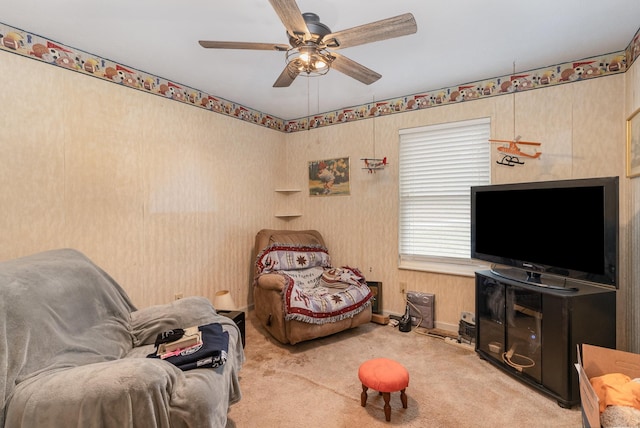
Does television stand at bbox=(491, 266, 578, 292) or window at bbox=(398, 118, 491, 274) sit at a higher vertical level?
window at bbox=(398, 118, 491, 274)

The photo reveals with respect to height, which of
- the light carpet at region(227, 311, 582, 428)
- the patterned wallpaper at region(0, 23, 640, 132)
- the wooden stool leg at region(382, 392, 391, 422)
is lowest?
the light carpet at region(227, 311, 582, 428)

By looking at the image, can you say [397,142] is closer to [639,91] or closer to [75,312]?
[639,91]

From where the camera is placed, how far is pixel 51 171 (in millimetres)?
2264

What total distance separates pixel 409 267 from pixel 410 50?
7.08ft

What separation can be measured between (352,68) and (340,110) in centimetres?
195

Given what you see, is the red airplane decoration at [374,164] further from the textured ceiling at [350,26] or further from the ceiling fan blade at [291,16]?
the ceiling fan blade at [291,16]

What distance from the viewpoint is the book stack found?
1589 millimetres

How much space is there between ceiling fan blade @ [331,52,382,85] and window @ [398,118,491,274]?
147 cm

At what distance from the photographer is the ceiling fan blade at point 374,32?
4.83ft

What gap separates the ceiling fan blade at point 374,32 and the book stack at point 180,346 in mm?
1768

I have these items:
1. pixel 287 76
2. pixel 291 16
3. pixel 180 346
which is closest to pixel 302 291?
pixel 180 346

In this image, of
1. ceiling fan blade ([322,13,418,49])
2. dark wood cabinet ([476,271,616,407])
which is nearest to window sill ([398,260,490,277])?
dark wood cabinet ([476,271,616,407])

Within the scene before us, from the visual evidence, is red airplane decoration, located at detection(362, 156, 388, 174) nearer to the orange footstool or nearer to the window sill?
the window sill

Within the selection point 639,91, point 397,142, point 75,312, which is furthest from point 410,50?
point 75,312
